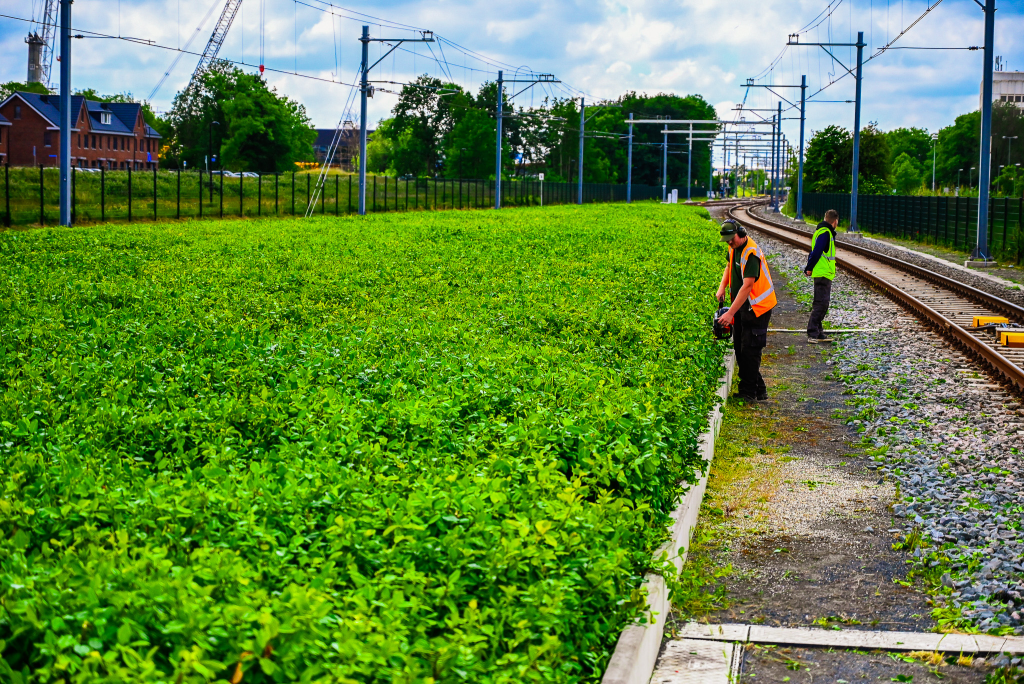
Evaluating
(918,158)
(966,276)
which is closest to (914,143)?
(918,158)

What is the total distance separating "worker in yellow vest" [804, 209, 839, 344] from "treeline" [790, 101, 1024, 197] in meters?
28.9

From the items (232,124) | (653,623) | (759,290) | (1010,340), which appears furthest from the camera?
(232,124)

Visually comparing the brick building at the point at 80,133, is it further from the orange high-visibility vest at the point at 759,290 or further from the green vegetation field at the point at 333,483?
the orange high-visibility vest at the point at 759,290

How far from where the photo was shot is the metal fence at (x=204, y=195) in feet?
134

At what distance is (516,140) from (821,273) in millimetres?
111503

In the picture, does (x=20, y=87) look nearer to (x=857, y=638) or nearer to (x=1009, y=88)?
(x=1009, y=88)

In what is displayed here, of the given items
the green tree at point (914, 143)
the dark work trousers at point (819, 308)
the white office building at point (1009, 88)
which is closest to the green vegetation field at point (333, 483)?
the dark work trousers at point (819, 308)

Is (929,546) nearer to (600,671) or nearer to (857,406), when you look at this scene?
(600,671)

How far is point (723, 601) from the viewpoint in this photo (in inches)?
250

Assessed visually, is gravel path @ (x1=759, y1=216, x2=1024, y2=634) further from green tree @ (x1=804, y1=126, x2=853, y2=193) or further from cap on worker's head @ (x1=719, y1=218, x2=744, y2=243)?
green tree @ (x1=804, y1=126, x2=853, y2=193)

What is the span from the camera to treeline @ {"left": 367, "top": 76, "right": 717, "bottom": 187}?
9988 centimetres

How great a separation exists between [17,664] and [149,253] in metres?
19.3

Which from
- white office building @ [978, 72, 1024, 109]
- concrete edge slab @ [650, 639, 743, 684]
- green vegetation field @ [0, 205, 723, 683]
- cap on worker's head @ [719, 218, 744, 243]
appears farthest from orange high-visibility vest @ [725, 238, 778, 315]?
white office building @ [978, 72, 1024, 109]

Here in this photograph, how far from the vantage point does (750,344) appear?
468 inches
